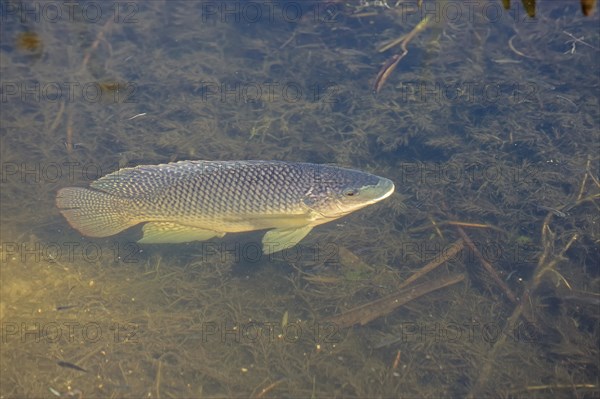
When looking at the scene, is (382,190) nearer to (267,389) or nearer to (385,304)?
(385,304)

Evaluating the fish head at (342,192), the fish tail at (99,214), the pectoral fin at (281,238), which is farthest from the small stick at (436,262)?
the fish tail at (99,214)

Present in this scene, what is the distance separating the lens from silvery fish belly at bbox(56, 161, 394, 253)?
4.91 meters

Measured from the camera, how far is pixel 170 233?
503 centimetres

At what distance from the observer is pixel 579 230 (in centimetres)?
530

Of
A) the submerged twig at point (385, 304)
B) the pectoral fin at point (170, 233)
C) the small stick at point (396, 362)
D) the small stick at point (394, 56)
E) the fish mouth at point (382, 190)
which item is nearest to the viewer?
the small stick at point (396, 362)

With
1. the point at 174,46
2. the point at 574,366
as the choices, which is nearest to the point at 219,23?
the point at 174,46

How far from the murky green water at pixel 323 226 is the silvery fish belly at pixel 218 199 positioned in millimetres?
439

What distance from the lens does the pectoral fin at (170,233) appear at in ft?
16.5

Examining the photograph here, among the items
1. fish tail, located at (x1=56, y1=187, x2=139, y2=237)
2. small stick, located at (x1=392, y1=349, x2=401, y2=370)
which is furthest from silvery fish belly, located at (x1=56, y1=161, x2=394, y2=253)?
small stick, located at (x1=392, y1=349, x2=401, y2=370)

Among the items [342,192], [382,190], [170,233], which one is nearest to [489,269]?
[382,190]

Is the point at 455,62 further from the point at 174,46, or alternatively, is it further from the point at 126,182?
the point at 126,182

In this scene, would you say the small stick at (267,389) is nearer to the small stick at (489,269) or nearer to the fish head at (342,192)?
the fish head at (342,192)

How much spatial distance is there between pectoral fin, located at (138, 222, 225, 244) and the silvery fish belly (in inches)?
0.4

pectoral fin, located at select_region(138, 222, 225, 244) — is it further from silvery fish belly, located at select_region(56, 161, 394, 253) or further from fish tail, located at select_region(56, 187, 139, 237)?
fish tail, located at select_region(56, 187, 139, 237)
